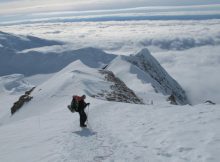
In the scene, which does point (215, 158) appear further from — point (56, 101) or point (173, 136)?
point (56, 101)

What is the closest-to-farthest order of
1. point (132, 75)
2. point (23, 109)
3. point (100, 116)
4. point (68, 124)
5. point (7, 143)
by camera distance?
point (7, 143)
point (68, 124)
point (100, 116)
point (23, 109)
point (132, 75)

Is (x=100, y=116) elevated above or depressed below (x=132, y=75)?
below

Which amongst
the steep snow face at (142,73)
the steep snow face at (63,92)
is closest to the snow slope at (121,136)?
the steep snow face at (63,92)

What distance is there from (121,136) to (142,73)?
64.0 meters

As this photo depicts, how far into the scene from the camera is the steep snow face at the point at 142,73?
234 feet

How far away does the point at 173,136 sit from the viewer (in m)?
18.0

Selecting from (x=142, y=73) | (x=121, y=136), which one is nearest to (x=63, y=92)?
(x=121, y=136)

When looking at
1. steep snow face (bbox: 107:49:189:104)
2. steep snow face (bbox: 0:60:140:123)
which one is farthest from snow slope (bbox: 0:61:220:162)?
steep snow face (bbox: 107:49:189:104)

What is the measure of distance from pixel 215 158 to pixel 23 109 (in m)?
31.0

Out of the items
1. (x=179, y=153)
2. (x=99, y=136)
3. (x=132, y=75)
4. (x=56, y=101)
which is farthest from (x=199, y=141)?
(x=132, y=75)

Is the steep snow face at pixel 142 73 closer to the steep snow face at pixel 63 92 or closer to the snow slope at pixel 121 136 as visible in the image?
the steep snow face at pixel 63 92

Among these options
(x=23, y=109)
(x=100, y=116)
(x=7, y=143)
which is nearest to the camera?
(x=7, y=143)

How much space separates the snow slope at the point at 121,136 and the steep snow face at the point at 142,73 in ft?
120

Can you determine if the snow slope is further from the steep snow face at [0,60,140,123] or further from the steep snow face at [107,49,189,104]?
the steep snow face at [107,49,189,104]
